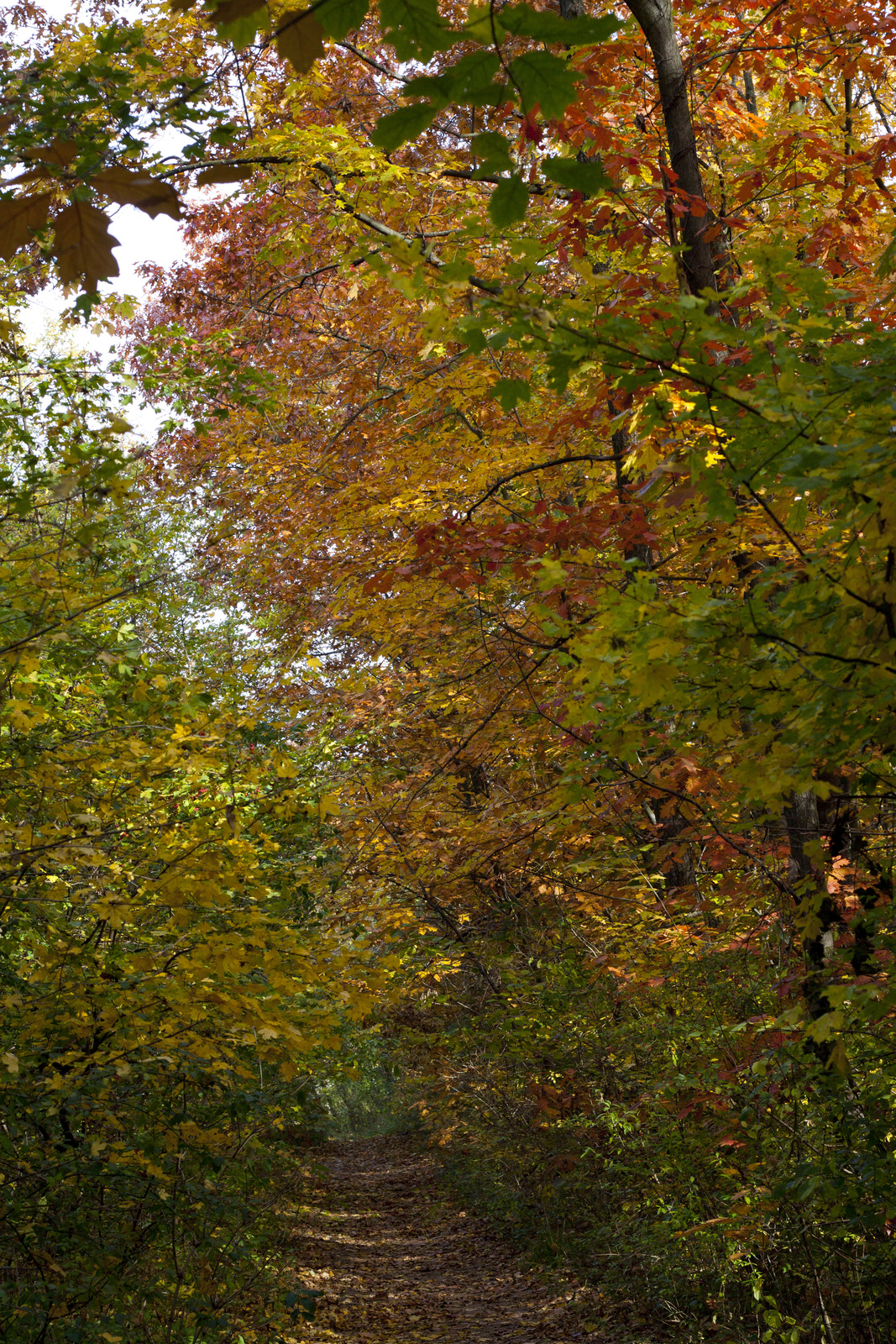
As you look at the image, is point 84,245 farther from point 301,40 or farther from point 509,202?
point 509,202

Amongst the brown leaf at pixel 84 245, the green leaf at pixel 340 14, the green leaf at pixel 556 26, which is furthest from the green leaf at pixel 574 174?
the brown leaf at pixel 84 245

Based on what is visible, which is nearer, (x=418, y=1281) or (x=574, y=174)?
(x=574, y=174)

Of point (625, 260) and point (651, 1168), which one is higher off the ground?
point (625, 260)

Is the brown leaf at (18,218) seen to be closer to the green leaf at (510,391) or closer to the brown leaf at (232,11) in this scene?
the brown leaf at (232,11)

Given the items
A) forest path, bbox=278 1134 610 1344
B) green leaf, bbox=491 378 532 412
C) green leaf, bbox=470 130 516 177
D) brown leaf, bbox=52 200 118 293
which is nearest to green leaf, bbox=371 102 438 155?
green leaf, bbox=470 130 516 177

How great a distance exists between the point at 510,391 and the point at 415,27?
132 centimetres

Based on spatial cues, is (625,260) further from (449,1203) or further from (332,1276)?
(449,1203)

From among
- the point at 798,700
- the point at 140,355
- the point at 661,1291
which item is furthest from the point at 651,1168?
the point at 140,355

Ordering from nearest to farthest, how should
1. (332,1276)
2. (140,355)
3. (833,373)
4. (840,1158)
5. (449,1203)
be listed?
(833,373) → (840,1158) → (140,355) → (332,1276) → (449,1203)

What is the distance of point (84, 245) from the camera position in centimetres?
154

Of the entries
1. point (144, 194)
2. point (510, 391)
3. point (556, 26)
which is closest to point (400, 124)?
point (556, 26)

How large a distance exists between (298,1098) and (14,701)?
8.94 feet

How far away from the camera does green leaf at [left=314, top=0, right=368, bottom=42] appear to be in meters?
1.41

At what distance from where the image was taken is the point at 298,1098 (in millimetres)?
5379
